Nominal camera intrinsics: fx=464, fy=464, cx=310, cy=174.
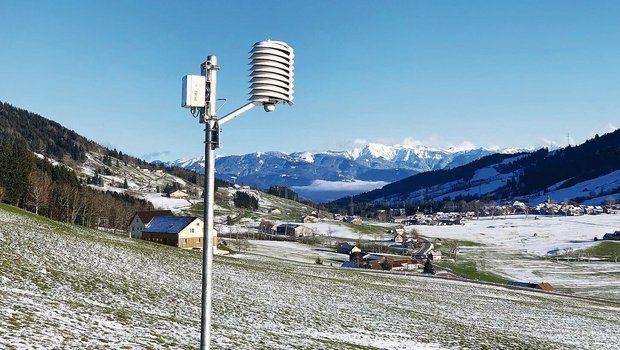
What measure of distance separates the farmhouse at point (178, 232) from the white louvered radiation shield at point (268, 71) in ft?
307

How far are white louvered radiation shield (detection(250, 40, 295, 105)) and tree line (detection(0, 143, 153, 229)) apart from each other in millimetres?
106084

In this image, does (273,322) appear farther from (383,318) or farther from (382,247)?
(382,247)

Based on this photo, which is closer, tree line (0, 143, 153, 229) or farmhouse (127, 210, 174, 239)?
tree line (0, 143, 153, 229)

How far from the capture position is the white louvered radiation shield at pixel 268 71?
10.4 m

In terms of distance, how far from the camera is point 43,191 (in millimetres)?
107125

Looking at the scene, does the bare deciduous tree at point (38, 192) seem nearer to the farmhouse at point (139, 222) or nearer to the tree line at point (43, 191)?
the tree line at point (43, 191)

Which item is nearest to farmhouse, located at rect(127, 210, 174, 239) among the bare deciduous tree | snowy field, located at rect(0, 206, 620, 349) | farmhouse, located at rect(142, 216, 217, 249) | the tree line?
farmhouse, located at rect(142, 216, 217, 249)

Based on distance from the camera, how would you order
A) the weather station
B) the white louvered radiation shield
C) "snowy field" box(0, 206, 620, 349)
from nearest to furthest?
1. the weather station
2. the white louvered radiation shield
3. "snowy field" box(0, 206, 620, 349)

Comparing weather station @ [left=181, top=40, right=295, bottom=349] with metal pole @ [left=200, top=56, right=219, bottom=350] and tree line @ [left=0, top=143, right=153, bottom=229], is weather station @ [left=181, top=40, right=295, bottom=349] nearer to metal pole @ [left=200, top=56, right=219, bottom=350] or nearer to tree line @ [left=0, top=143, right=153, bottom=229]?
metal pole @ [left=200, top=56, right=219, bottom=350]

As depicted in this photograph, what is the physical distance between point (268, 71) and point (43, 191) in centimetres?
11419

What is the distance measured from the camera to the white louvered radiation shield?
411 inches

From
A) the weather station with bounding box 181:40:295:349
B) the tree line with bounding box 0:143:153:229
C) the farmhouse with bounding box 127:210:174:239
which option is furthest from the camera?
the farmhouse with bounding box 127:210:174:239

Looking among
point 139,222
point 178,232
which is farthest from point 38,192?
point 178,232

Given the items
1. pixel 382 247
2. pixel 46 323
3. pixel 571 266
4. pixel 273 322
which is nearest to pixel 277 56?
pixel 46 323
